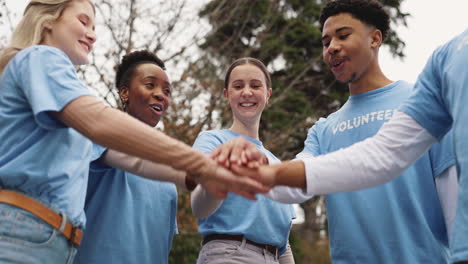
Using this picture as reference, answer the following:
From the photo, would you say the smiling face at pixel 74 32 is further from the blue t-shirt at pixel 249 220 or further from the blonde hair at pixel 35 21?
the blue t-shirt at pixel 249 220

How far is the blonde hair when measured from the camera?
2.31 metres

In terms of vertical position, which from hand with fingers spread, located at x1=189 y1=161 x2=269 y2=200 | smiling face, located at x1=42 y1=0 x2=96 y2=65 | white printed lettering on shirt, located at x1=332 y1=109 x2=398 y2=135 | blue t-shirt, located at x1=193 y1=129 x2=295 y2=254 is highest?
smiling face, located at x1=42 y1=0 x2=96 y2=65

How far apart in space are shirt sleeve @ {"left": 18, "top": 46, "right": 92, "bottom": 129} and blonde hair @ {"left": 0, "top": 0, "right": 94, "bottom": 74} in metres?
Result: 0.22

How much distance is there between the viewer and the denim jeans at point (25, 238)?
1.91 meters

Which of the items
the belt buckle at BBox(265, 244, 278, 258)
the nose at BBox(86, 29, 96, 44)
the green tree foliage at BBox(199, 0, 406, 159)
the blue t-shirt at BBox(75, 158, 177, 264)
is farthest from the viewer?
the green tree foliage at BBox(199, 0, 406, 159)

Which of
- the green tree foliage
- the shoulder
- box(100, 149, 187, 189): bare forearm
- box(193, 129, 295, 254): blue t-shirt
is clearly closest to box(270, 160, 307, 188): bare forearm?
box(100, 149, 187, 189): bare forearm

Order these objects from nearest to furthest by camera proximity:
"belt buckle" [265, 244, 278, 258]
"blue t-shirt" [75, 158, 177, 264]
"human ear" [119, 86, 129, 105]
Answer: "blue t-shirt" [75, 158, 177, 264], "belt buckle" [265, 244, 278, 258], "human ear" [119, 86, 129, 105]

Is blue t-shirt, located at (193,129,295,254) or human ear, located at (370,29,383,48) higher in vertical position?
human ear, located at (370,29,383,48)

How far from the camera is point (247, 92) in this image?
357 centimetres

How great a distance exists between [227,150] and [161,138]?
458 millimetres

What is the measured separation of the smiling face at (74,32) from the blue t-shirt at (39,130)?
24cm

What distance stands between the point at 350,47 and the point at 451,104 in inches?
45.0

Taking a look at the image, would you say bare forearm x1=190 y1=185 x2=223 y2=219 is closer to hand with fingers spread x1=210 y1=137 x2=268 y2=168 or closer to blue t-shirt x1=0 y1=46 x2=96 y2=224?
hand with fingers spread x1=210 y1=137 x2=268 y2=168

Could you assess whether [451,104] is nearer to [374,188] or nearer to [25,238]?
[374,188]
